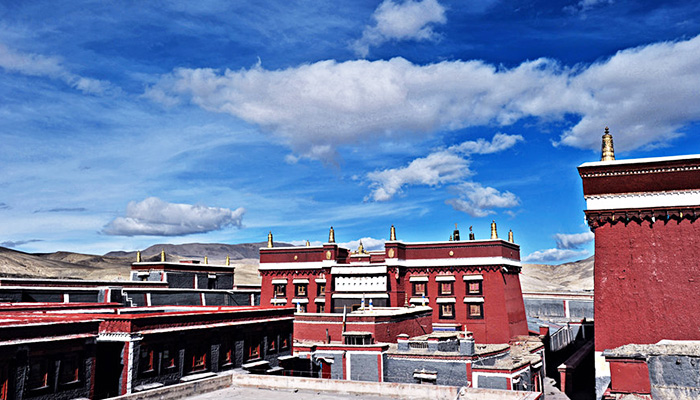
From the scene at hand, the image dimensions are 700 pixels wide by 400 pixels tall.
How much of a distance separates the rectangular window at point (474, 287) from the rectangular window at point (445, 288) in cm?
156

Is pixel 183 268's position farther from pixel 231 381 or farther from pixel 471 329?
pixel 231 381

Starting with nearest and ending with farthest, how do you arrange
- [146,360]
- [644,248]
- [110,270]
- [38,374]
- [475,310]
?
1. [38,374]
2. [644,248]
3. [146,360]
4. [475,310]
5. [110,270]

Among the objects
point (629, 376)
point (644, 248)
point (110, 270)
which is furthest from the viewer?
point (110, 270)

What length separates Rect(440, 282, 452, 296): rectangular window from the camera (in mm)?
44875

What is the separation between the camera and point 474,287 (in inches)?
1734

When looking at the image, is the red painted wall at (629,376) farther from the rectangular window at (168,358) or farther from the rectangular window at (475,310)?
the rectangular window at (475,310)

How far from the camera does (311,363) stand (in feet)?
110

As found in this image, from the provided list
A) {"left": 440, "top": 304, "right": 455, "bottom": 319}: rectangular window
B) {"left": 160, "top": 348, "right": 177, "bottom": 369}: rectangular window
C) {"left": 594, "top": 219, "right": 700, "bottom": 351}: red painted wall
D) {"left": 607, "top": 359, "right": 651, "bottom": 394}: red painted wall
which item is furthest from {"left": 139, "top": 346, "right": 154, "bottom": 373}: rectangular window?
{"left": 440, "top": 304, "right": 455, "bottom": 319}: rectangular window

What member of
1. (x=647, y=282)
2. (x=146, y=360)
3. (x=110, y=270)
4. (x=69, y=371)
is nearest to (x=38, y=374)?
(x=69, y=371)

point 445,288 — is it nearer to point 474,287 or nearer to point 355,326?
point 474,287

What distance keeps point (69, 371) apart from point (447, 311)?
3036cm

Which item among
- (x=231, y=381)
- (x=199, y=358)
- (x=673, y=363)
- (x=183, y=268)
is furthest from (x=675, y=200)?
(x=183, y=268)

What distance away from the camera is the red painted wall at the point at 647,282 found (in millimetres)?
20108

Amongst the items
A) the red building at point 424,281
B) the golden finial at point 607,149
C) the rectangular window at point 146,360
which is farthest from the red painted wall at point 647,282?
the red building at point 424,281
